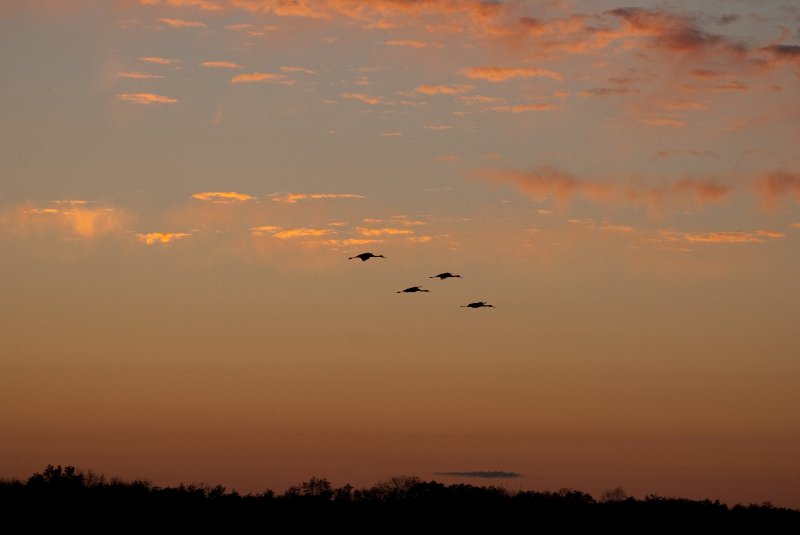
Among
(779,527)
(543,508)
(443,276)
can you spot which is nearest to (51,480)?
(543,508)

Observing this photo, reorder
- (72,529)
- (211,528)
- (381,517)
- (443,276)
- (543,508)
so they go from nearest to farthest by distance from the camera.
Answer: (443,276) → (72,529) → (211,528) → (381,517) → (543,508)

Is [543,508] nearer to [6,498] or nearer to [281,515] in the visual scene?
[281,515]

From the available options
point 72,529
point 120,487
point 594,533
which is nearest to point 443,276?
point 72,529

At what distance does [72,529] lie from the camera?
152375 millimetres

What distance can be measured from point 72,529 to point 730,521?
82.4 meters

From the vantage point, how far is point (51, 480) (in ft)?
601

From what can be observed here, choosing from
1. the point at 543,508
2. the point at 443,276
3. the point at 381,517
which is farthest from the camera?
the point at 543,508

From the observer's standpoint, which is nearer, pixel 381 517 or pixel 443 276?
pixel 443 276

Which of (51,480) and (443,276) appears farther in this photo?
(51,480)

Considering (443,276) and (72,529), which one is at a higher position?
(443,276)

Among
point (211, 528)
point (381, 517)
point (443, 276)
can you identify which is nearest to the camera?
point (443, 276)

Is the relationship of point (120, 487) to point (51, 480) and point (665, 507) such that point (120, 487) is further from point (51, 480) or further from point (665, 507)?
point (665, 507)

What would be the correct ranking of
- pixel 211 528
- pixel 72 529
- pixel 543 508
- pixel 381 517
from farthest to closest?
pixel 543 508 < pixel 381 517 < pixel 211 528 < pixel 72 529

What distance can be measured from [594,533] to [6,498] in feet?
234
